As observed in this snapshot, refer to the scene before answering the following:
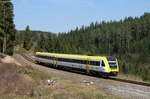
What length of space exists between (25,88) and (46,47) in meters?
82.4

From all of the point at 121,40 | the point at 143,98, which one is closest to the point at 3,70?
the point at 143,98

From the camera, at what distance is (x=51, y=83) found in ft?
58.5

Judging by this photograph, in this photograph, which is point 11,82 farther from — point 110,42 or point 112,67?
point 110,42

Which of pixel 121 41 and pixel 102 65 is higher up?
pixel 121 41

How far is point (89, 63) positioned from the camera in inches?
1083

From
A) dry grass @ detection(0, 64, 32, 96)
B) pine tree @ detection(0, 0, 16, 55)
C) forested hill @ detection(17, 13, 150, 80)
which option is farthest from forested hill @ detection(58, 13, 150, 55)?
dry grass @ detection(0, 64, 32, 96)

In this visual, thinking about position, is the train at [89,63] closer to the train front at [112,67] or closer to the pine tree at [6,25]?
the train front at [112,67]

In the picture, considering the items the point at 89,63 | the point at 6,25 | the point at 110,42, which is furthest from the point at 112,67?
the point at 110,42

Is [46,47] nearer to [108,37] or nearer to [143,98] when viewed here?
[108,37]

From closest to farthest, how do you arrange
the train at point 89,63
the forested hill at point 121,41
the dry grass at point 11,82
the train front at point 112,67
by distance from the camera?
the dry grass at point 11,82 → the train front at point 112,67 → the train at point 89,63 → the forested hill at point 121,41

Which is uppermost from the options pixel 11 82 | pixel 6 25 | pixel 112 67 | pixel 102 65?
pixel 6 25

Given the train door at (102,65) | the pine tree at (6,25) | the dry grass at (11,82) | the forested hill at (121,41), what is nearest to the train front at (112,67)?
the train door at (102,65)

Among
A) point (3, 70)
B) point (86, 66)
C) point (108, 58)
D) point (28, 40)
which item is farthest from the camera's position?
point (28, 40)

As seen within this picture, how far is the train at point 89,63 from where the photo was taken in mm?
24445
